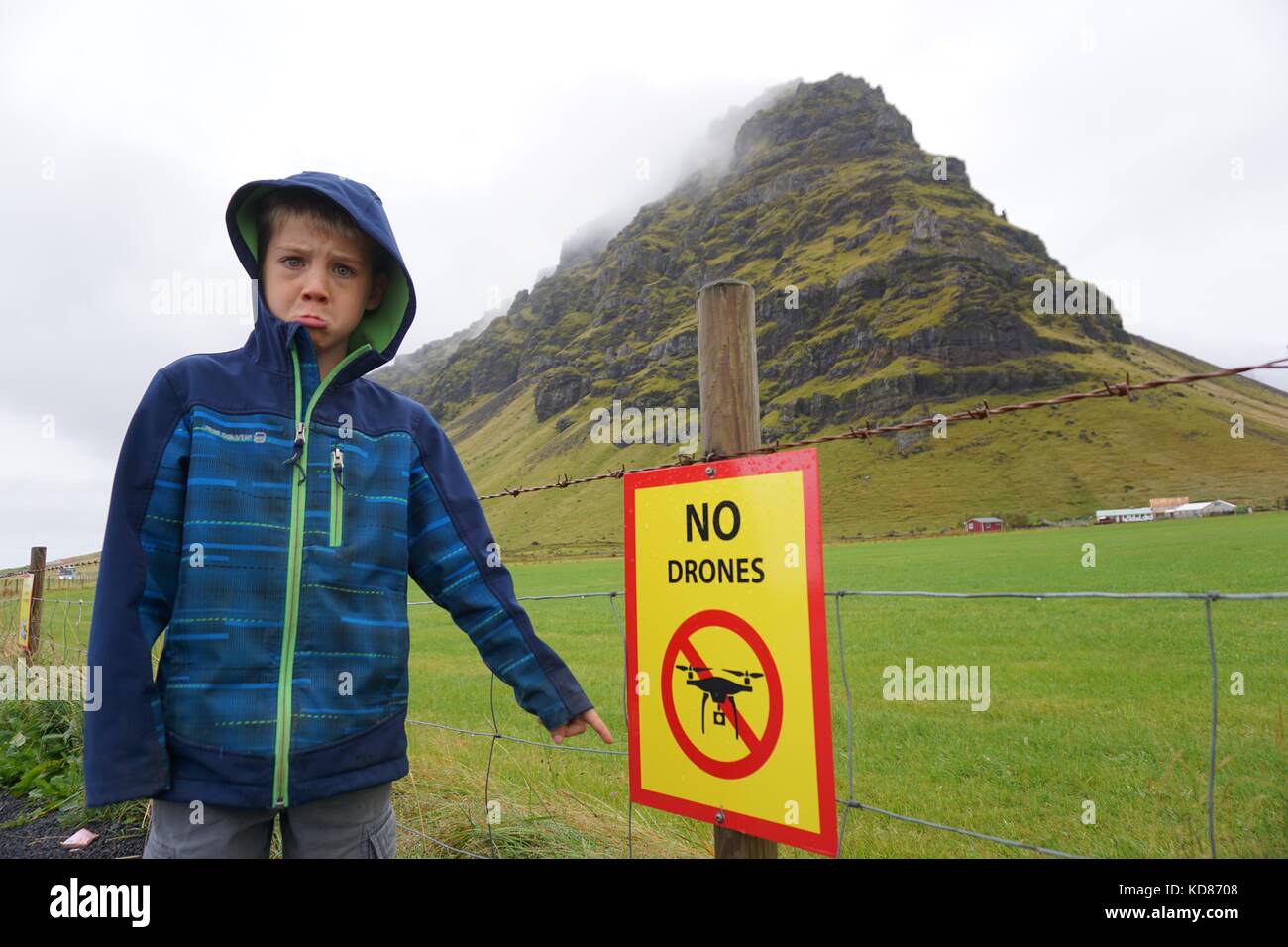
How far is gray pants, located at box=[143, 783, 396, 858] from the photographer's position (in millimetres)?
1761

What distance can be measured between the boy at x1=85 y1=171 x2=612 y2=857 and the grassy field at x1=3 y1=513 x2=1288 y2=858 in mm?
1816

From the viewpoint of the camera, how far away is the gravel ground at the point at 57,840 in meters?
3.92

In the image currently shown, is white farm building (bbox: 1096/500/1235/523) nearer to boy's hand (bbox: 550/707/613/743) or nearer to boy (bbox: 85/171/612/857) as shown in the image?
boy's hand (bbox: 550/707/613/743)

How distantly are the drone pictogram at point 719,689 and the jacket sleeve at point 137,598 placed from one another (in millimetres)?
1416

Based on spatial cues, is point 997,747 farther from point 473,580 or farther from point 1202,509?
point 1202,509

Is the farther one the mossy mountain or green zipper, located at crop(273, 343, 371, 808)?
the mossy mountain

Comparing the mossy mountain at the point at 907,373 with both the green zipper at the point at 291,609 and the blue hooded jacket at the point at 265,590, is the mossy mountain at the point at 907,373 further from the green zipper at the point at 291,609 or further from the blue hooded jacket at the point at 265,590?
the green zipper at the point at 291,609

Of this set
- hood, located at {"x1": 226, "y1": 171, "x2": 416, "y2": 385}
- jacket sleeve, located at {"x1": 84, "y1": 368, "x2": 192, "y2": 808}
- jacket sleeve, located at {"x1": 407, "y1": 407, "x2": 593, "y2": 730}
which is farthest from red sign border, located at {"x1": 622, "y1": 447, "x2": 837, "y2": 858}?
jacket sleeve, located at {"x1": 84, "y1": 368, "x2": 192, "y2": 808}

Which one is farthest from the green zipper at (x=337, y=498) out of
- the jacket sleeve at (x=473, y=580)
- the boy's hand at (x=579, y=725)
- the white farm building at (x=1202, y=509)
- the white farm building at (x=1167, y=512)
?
the white farm building at (x=1202, y=509)

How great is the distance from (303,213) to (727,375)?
136 cm

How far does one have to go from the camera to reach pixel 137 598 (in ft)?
5.69

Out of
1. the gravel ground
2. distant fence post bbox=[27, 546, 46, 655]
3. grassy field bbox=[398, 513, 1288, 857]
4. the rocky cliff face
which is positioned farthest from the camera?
the rocky cliff face

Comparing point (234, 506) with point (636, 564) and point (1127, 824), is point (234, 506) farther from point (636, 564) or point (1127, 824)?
point (1127, 824)
